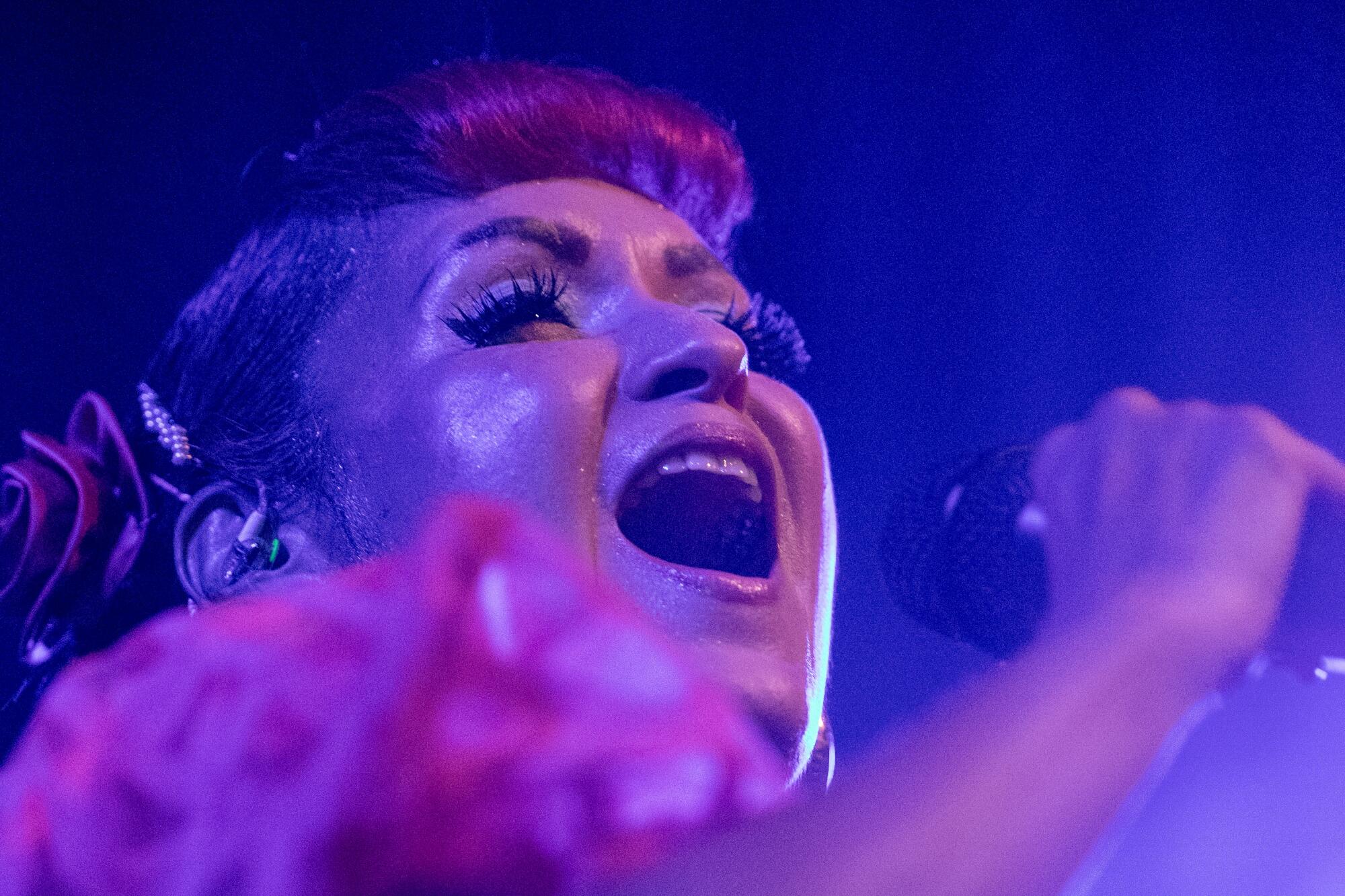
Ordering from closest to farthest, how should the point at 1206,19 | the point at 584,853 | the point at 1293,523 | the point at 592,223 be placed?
the point at 584,853 → the point at 1293,523 → the point at 592,223 → the point at 1206,19

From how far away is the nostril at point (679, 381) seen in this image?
1.31 meters

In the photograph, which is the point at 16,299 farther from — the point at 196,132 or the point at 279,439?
the point at 279,439

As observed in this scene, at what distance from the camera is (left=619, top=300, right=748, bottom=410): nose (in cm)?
129

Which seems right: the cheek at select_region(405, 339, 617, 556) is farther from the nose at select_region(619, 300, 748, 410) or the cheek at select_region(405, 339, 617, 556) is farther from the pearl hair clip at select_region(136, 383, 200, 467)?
the pearl hair clip at select_region(136, 383, 200, 467)

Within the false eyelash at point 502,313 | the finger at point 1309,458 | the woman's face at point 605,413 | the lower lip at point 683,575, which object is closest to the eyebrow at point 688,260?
the woman's face at point 605,413

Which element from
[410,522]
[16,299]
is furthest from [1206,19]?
[16,299]

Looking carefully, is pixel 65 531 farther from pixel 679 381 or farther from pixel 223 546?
pixel 679 381

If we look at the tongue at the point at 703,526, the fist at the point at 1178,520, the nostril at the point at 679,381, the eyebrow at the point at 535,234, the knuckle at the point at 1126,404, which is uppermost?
the eyebrow at the point at 535,234

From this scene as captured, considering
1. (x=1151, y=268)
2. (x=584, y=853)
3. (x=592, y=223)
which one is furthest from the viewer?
(x=1151, y=268)

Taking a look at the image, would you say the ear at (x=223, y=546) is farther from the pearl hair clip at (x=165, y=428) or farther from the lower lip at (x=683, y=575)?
the lower lip at (x=683, y=575)

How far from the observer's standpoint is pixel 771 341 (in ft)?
5.70

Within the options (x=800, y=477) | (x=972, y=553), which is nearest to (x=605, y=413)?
(x=800, y=477)

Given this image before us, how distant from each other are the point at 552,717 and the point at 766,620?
0.71 meters

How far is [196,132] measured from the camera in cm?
194
